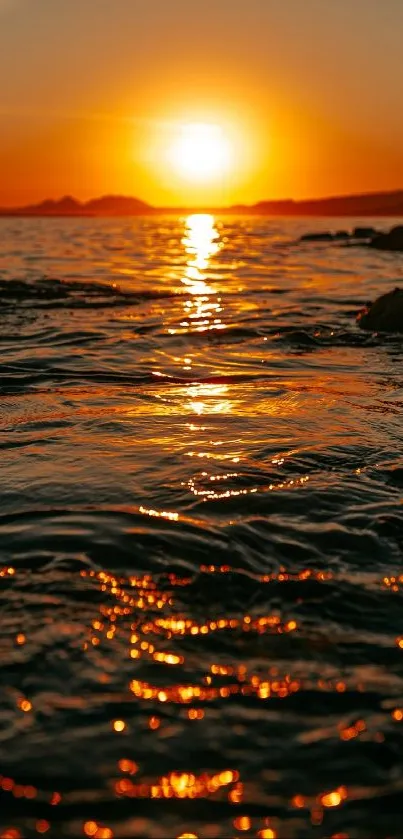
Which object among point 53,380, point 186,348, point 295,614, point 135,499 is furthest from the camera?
point 186,348

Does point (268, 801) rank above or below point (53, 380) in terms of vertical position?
below

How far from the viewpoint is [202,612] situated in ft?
12.6

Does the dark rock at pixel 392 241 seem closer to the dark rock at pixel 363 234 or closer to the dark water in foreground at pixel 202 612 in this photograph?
the dark rock at pixel 363 234

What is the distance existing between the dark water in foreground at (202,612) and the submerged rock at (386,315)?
525cm

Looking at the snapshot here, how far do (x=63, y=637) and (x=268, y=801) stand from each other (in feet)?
4.15

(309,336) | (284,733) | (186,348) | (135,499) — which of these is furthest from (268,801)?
(309,336)

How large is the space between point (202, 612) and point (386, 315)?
37.3 ft

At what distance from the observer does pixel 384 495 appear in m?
5.34

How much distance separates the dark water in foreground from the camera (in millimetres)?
2693

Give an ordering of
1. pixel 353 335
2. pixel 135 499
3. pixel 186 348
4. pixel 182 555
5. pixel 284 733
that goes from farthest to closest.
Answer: pixel 353 335
pixel 186 348
pixel 135 499
pixel 182 555
pixel 284 733

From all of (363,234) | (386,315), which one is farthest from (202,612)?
Result: (363,234)

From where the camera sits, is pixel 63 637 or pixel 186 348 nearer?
pixel 63 637

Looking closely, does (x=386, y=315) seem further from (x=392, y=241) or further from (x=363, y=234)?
(x=363, y=234)

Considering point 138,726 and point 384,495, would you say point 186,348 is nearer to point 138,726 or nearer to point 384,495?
point 384,495
